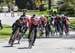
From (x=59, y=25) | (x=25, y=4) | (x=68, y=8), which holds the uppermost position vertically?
(x=59, y=25)

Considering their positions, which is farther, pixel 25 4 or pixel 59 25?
pixel 25 4

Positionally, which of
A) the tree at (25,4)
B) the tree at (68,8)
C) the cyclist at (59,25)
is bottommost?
the tree at (25,4)

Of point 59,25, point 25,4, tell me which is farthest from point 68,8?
point 59,25

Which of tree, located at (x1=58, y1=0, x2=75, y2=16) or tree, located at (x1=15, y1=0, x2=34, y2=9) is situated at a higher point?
tree, located at (x1=58, y1=0, x2=75, y2=16)

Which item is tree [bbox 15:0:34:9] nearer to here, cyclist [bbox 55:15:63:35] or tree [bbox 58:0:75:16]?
tree [bbox 58:0:75:16]

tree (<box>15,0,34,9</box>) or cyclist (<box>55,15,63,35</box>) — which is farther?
tree (<box>15,0,34,9</box>)

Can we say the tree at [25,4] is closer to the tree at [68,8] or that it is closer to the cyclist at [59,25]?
the tree at [68,8]

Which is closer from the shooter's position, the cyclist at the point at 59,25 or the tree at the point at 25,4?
the cyclist at the point at 59,25

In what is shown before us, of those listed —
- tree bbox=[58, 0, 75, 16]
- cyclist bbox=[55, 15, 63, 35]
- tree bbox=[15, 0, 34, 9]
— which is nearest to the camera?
cyclist bbox=[55, 15, 63, 35]

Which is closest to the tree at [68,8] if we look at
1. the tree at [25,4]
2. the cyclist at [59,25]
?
the tree at [25,4]

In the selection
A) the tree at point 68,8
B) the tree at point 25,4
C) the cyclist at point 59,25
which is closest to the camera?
the cyclist at point 59,25

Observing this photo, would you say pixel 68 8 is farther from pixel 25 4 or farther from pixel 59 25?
pixel 59 25

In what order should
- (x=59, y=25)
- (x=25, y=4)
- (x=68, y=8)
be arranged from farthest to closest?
(x=25, y=4), (x=68, y=8), (x=59, y=25)

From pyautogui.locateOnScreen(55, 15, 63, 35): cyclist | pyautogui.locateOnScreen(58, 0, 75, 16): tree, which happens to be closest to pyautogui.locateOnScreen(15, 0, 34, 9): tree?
pyautogui.locateOnScreen(58, 0, 75, 16): tree
